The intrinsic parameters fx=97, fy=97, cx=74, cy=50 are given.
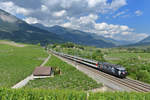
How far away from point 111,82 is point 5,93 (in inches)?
914

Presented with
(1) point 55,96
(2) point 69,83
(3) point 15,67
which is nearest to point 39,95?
(1) point 55,96

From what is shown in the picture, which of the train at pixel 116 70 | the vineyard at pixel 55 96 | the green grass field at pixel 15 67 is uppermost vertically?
the vineyard at pixel 55 96

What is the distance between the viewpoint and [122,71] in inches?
1049

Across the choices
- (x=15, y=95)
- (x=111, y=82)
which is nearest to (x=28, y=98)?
(x=15, y=95)

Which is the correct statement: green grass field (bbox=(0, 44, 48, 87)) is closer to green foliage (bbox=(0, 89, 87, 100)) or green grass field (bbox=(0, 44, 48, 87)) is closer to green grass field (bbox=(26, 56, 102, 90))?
green grass field (bbox=(26, 56, 102, 90))

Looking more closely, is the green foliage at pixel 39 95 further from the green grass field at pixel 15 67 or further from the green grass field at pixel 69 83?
the green grass field at pixel 15 67

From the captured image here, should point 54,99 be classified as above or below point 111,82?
above

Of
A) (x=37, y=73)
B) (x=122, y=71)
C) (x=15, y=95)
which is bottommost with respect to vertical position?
(x=37, y=73)

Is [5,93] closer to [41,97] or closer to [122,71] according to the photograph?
[41,97]

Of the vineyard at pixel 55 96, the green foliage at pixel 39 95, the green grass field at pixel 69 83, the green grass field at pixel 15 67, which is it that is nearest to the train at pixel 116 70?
the green grass field at pixel 69 83

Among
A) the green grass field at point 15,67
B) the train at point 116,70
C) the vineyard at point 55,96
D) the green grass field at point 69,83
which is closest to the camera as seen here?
the vineyard at point 55,96

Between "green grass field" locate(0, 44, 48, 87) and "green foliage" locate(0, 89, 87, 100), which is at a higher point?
"green foliage" locate(0, 89, 87, 100)

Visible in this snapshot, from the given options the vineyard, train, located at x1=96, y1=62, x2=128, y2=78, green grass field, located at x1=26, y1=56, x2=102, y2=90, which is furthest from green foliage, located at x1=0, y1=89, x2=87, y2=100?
train, located at x1=96, y1=62, x2=128, y2=78

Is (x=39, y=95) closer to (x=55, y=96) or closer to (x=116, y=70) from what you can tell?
(x=55, y=96)
